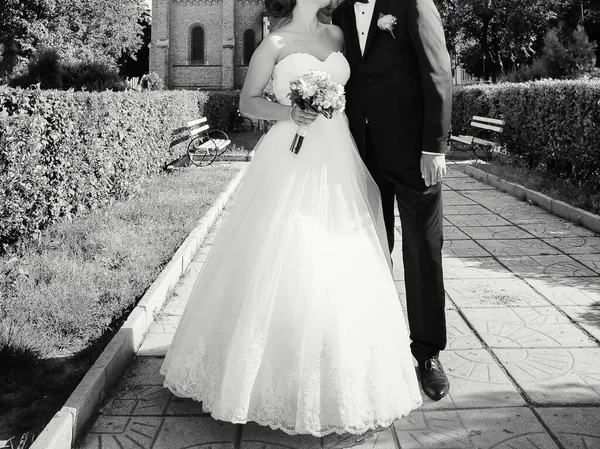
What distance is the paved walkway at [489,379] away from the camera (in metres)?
2.86

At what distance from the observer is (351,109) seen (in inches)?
134

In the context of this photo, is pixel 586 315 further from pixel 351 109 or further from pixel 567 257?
pixel 351 109

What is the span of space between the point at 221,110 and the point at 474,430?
22.5m

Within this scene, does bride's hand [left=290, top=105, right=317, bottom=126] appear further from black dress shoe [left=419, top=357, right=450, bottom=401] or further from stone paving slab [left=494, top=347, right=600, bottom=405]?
stone paving slab [left=494, top=347, right=600, bottom=405]

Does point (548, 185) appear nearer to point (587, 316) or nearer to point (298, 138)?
point (587, 316)

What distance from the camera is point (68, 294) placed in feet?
15.0

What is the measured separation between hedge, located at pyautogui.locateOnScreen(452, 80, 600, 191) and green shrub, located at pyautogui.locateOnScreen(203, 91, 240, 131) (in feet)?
36.7

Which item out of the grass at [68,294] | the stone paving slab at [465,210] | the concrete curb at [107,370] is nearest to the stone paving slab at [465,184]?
the stone paving slab at [465,210]

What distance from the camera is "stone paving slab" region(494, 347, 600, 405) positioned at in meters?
3.23

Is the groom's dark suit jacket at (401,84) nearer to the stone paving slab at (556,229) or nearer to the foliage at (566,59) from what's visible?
the stone paving slab at (556,229)

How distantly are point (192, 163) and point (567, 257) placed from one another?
9.57 meters

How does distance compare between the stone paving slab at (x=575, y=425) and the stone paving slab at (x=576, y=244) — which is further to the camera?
the stone paving slab at (x=576, y=244)

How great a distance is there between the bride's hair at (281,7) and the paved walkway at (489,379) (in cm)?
224

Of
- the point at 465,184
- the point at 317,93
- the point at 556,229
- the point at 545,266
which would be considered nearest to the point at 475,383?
the point at 317,93
